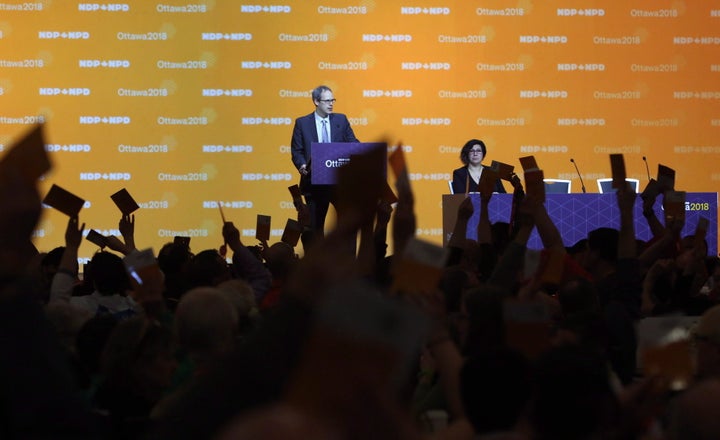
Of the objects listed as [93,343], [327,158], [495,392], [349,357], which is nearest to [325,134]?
[327,158]

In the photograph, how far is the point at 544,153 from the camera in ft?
37.7

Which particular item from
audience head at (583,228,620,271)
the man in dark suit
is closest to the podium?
the man in dark suit

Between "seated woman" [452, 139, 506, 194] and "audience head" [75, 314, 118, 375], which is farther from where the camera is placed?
"seated woman" [452, 139, 506, 194]

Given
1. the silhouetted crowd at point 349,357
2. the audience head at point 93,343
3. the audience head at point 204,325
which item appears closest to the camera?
the silhouetted crowd at point 349,357

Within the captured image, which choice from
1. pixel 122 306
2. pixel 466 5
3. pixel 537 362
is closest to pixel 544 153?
pixel 466 5

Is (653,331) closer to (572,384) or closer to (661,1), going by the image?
(572,384)

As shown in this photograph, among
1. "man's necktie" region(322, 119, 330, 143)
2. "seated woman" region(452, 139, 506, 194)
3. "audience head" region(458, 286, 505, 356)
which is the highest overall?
"man's necktie" region(322, 119, 330, 143)

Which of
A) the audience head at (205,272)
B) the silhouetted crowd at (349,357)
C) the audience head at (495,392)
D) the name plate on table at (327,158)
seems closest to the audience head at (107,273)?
the audience head at (205,272)

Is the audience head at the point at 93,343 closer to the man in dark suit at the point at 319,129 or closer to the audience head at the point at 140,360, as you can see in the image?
the audience head at the point at 140,360

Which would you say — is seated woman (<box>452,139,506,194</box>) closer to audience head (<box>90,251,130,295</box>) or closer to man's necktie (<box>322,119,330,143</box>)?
man's necktie (<box>322,119,330,143</box>)

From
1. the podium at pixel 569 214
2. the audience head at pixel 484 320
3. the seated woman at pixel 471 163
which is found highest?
the seated woman at pixel 471 163

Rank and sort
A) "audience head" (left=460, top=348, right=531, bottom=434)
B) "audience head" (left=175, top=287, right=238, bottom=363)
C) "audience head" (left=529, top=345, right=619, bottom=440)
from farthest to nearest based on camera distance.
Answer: "audience head" (left=175, top=287, right=238, bottom=363), "audience head" (left=460, top=348, right=531, bottom=434), "audience head" (left=529, top=345, right=619, bottom=440)

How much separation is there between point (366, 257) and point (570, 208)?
16.7 feet

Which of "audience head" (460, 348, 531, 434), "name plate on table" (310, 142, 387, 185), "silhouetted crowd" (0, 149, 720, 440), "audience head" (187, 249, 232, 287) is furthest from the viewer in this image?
"name plate on table" (310, 142, 387, 185)
